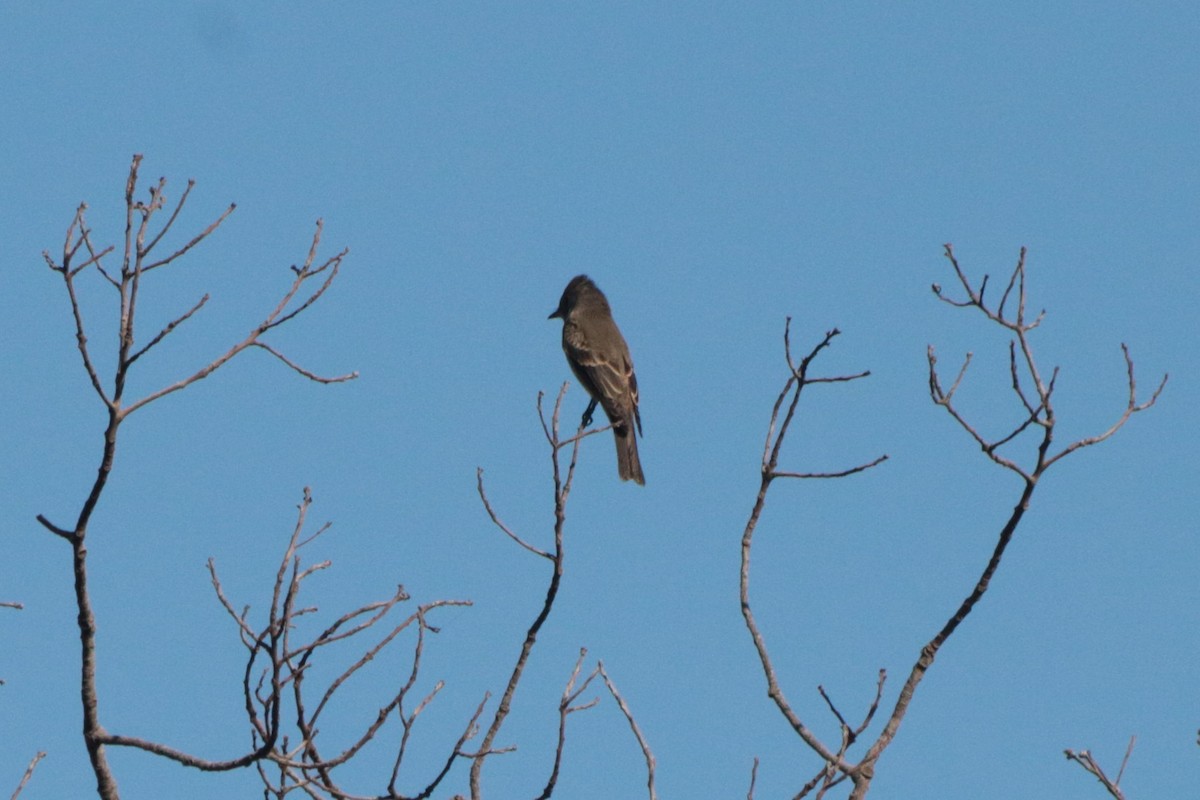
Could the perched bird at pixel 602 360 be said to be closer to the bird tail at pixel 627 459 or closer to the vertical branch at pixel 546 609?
the bird tail at pixel 627 459

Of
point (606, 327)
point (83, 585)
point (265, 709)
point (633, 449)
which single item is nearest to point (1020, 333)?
point (265, 709)

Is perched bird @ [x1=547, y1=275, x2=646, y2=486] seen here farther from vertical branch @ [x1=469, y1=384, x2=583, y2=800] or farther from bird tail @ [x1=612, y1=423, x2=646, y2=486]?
vertical branch @ [x1=469, y1=384, x2=583, y2=800]

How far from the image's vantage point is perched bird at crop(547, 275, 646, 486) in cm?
1170

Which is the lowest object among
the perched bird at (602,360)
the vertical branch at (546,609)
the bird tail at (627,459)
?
the vertical branch at (546,609)

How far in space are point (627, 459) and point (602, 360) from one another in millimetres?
1460

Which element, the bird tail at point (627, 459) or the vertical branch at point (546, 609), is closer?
the vertical branch at point (546, 609)

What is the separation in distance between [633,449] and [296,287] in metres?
7.49

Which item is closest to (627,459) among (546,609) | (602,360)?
(602,360)

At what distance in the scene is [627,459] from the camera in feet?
38.1

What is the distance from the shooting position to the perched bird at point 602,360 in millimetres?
11703

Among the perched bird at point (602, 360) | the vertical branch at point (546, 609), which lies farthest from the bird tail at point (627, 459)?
the vertical branch at point (546, 609)

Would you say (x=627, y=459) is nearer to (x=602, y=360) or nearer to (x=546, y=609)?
(x=602, y=360)

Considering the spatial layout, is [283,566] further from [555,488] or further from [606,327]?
[606,327]

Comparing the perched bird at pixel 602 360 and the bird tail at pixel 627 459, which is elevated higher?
the perched bird at pixel 602 360
